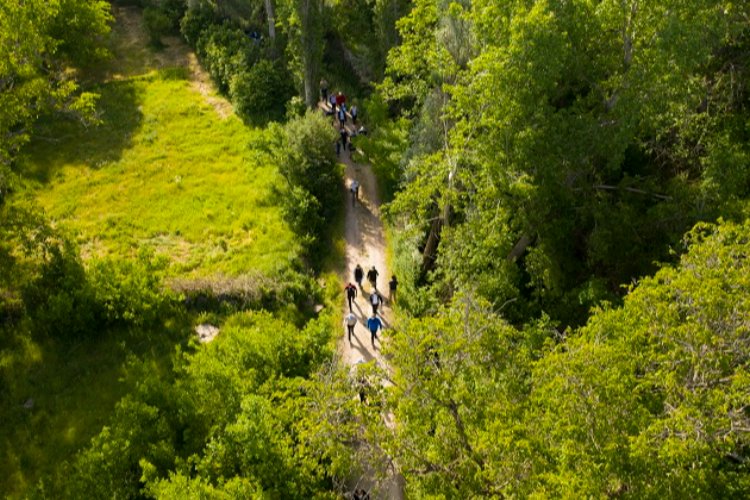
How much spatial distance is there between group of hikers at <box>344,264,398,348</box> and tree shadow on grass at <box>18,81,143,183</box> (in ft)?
65.5

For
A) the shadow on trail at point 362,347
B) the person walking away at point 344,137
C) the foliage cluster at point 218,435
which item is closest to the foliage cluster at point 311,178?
the person walking away at point 344,137

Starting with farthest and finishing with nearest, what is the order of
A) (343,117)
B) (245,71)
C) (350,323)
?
(245,71)
(343,117)
(350,323)

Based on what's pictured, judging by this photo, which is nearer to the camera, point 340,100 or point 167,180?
point 167,180

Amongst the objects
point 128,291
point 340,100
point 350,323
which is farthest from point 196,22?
point 350,323

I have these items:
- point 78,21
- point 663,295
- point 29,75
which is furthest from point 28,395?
point 78,21

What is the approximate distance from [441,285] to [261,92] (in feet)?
76.3

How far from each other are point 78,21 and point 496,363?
42.1m

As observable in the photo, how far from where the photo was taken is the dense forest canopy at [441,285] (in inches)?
477

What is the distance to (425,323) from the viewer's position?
52.1 ft

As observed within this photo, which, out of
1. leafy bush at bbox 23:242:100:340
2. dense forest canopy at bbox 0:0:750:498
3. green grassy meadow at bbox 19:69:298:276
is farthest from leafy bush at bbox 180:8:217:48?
leafy bush at bbox 23:242:100:340

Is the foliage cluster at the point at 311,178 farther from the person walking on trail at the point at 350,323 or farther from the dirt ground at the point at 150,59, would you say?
the dirt ground at the point at 150,59

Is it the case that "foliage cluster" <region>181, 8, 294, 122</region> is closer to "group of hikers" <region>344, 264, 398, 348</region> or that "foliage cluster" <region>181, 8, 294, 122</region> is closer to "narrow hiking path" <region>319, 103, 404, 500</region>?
"narrow hiking path" <region>319, 103, 404, 500</region>

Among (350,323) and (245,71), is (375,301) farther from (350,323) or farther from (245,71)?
(245,71)

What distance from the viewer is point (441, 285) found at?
922 inches
